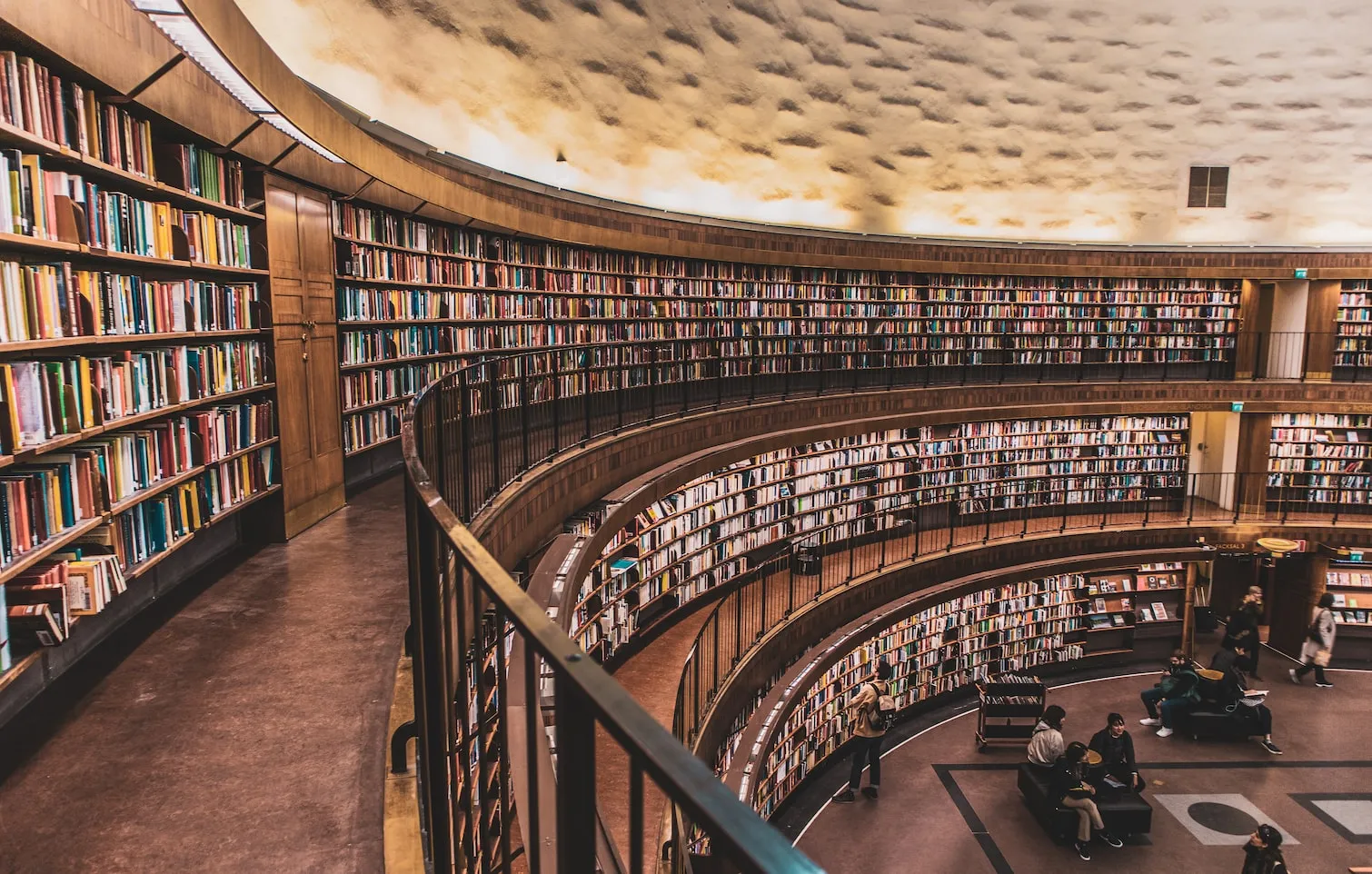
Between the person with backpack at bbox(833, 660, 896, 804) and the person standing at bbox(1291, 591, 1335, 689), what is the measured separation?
664cm

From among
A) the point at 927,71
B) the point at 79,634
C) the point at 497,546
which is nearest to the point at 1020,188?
the point at 927,71

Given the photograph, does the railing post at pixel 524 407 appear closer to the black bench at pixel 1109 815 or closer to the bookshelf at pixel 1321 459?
the black bench at pixel 1109 815

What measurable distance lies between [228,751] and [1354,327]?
16233 millimetres

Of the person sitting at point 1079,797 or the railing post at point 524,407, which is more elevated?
the railing post at point 524,407

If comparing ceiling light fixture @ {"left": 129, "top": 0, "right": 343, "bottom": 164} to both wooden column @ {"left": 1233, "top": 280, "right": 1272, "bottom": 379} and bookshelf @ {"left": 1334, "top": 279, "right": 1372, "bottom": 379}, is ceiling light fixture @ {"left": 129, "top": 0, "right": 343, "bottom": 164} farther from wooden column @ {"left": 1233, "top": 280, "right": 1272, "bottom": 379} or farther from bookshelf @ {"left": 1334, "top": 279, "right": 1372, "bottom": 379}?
bookshelf @ {"left": 1334, "top": 279, "right": 1372, "bottom": 379}

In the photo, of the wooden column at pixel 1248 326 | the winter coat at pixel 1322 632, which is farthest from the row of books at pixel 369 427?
the wooden column at pixel 1248 326

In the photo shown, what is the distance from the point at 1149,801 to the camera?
801 centimetres

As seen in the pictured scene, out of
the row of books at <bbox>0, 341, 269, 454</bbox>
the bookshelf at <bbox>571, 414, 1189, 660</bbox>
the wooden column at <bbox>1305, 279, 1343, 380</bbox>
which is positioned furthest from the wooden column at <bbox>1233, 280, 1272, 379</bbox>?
the row of books at <bbox>0, 341, 269, 454</bbox>

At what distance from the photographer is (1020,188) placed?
13023mm

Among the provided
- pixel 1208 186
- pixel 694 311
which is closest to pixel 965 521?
pixel 694 311

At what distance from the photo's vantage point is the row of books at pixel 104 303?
231 cm

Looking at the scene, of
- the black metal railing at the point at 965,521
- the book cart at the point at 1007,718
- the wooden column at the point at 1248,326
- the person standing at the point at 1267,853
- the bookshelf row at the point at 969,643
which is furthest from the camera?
the wooden column at the point at 1248,326

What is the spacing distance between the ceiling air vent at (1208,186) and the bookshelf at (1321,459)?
3681mm

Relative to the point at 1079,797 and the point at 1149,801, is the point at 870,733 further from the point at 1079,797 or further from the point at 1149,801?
the point at 1149,801
